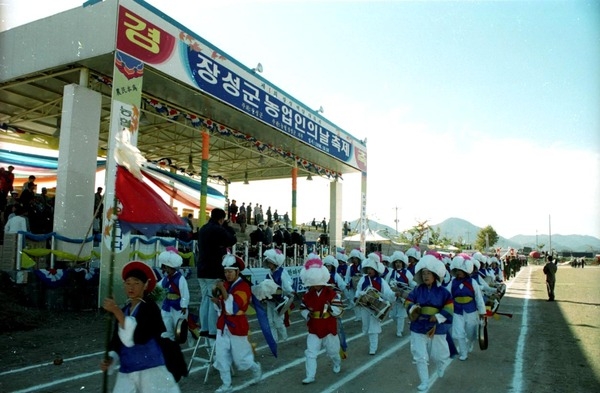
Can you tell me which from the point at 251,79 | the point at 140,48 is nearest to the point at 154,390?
the point at 140,48

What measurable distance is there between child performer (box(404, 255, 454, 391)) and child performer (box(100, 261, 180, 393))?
3.70 m

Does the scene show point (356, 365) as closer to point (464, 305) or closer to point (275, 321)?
point (275, 321)

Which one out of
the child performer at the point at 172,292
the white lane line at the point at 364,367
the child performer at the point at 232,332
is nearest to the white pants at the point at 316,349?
the white lane line at the point at 364,367

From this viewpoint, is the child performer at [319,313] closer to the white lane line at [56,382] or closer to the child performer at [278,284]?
the child performer at [278,284]

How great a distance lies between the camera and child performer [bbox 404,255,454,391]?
6.31 m

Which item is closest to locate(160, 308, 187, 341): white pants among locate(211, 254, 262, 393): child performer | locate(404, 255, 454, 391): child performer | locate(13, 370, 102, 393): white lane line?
locate(13, 370, 102, 393): white lane line

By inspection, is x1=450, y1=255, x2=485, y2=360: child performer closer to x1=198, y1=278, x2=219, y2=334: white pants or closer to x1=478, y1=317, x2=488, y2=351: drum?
x1=478, y1=317, x2=488, y2=351: drum

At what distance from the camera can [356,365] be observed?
290 inches

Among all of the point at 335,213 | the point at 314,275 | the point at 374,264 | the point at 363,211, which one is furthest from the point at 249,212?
the point at 314,275

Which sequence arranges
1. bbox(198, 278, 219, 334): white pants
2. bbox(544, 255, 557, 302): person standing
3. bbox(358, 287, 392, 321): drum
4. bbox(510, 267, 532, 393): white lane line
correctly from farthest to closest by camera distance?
bbox(544, 255, 557, 302): person standing, bbox(358, 287, 392, 321): drum, bbox(198, 278, 219, 334): white pants, bbox(510, 267, 532, 393): white lane line

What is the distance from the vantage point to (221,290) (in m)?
5.96

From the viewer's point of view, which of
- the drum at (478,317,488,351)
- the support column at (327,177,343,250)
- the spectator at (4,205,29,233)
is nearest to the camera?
the drum at (478,317,488,351)

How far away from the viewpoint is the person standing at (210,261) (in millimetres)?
6910

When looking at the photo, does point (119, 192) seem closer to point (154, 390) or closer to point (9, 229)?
point (154, 390)
